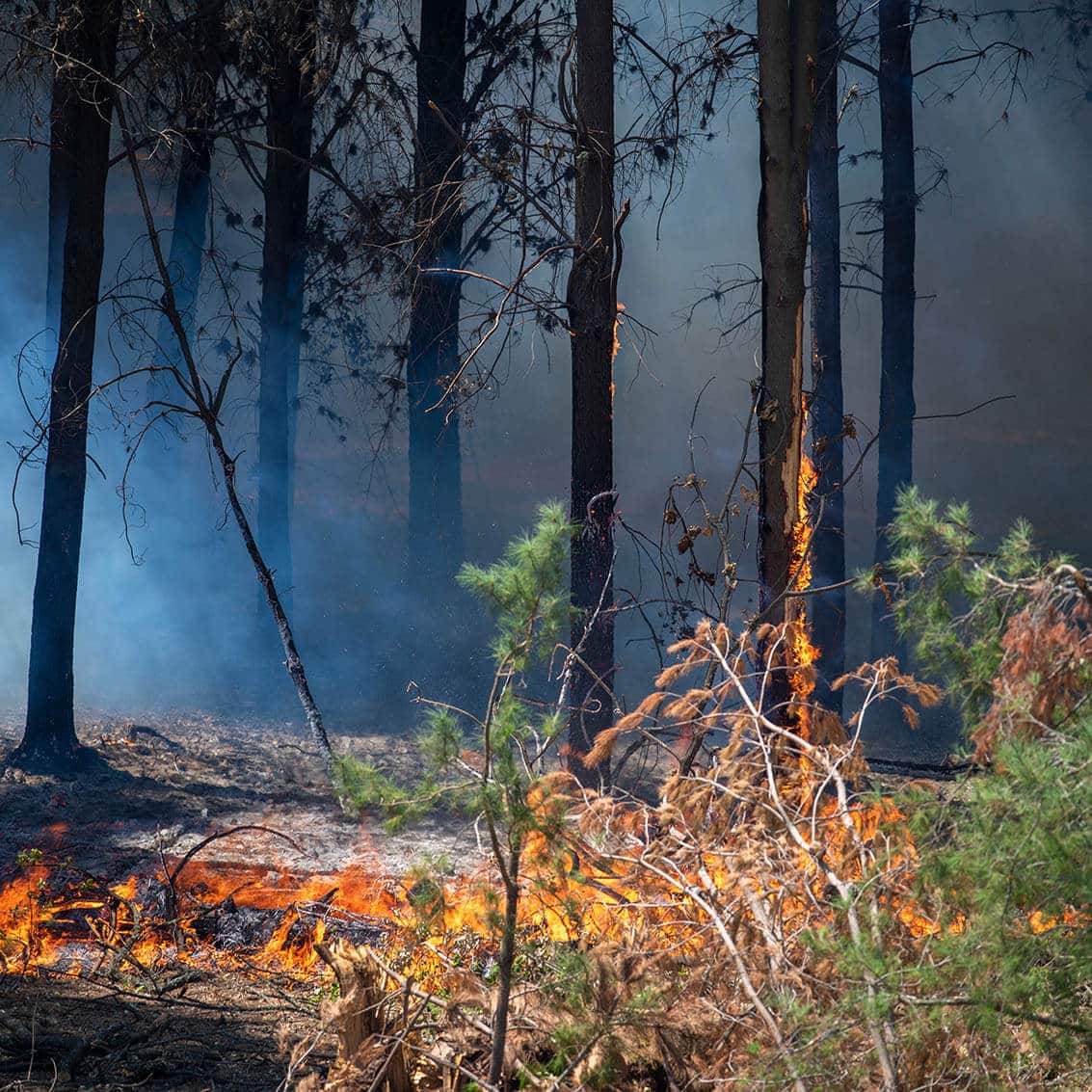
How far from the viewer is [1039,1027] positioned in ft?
8.05

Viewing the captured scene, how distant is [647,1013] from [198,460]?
709 inches

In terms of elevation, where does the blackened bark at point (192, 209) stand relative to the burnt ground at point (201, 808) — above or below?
above

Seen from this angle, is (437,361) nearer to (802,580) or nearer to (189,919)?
(802,580)

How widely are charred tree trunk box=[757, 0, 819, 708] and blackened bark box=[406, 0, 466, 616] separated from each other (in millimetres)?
4529

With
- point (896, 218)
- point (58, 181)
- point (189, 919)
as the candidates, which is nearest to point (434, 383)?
point (58, 181)

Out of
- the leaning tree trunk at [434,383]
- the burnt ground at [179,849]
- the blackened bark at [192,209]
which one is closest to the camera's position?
the burnt ground at [179,849]

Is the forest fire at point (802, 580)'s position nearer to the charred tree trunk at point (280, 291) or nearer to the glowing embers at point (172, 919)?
the glowing embers at point (172, 919)

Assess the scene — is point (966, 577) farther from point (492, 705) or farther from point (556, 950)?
point (556, 950)

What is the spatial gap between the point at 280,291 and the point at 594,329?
6.95m

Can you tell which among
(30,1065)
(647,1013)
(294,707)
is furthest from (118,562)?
(647,1013)

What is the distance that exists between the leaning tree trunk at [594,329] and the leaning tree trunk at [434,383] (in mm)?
3191

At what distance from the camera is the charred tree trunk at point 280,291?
12.4 meters

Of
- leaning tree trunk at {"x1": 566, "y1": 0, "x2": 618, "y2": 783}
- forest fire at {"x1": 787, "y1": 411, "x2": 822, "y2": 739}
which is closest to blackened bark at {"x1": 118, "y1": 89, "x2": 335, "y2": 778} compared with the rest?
leaning tree trunk at {"x1": 566, "y1": 0, "x2": 618, "y2": 783}

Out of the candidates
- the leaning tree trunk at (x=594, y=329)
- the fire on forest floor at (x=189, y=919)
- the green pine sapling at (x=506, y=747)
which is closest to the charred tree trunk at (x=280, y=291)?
the fire on forest floor at (x=189, y=919)
